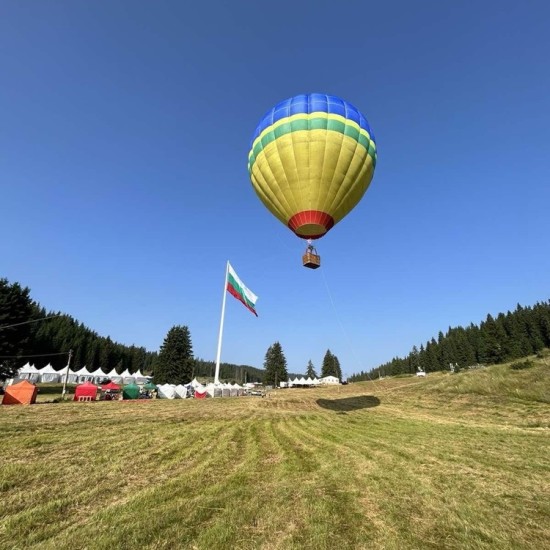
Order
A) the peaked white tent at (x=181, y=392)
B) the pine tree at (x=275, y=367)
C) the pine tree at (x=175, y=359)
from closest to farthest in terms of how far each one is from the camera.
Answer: the peaked white tent at (x=181, y=392)
the pine tree at (x=175, y=359)
the pine tree at (x=275, y=367)

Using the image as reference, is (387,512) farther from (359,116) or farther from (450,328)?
(450,328)

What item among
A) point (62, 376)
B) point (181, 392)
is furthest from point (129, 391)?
point (62, 376)

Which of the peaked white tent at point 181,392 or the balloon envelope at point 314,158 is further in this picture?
the peaked white tent at point 181,392

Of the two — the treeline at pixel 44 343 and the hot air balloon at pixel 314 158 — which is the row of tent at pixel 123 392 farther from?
the hot air balloon at pixel 314 158

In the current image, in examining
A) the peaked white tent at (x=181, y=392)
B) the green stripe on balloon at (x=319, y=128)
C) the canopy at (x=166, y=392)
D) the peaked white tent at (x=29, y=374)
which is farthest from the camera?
the peaked white tent at (x=29, y=374)

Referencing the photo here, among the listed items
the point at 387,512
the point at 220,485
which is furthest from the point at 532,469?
the point at 220,485

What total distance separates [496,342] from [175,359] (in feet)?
291

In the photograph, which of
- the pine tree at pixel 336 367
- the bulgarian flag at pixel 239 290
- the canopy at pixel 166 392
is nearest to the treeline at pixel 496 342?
the pine tree at pixel 336 367

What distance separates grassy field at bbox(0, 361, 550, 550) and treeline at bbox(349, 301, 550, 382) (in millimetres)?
98284

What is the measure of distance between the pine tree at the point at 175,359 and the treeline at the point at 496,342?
71.0 meters

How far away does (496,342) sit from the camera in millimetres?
101812

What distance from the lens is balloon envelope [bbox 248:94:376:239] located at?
17.2 metres

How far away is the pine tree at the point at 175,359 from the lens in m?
75.6

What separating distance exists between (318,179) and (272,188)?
274 cm
